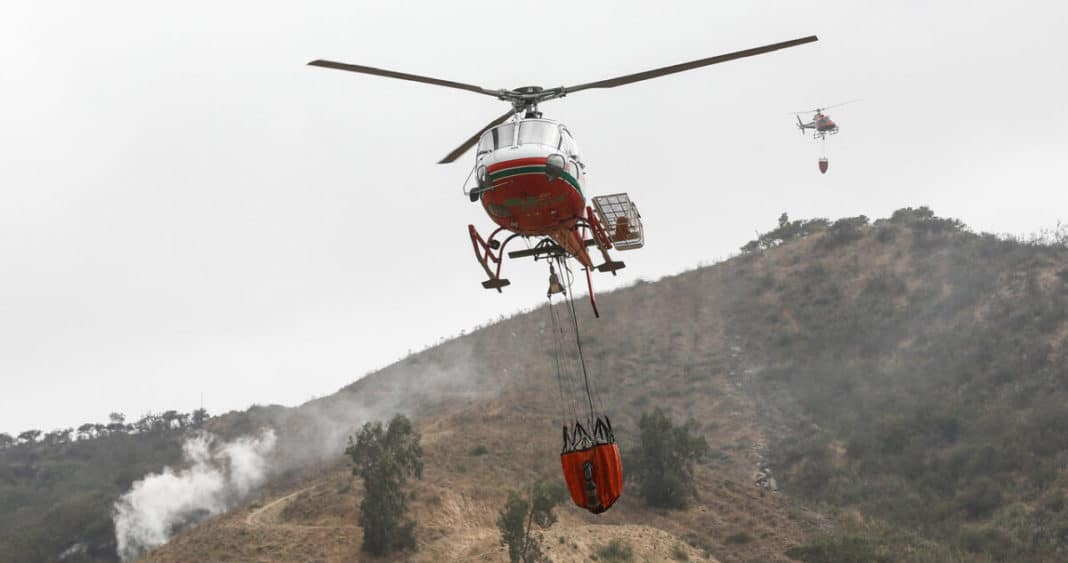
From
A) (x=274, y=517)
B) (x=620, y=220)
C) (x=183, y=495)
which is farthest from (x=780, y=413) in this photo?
(x=620, y=220)

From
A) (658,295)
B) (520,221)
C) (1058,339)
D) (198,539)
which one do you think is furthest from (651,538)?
(658,295)

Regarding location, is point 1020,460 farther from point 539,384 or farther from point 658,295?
point 658,295

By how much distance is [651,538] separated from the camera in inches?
1486

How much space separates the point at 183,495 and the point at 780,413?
4039 cm

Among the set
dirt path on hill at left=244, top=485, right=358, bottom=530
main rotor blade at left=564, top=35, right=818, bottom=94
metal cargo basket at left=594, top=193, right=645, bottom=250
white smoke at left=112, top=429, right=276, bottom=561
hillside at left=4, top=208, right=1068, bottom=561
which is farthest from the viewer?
white smoke at left=112, top=429, right=276, bottom=561

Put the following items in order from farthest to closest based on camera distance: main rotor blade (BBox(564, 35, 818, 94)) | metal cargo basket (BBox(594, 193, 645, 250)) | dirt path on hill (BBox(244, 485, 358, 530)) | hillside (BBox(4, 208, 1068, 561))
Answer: dirt path on hill (BBox(244, 485, 358, 530)), hillside (BBox(4, 208, 1068, 561)), metal cargo basket (BBox(594, 193, 645, 250)), main rotor blade (BBox(564, 35, 818, 94))

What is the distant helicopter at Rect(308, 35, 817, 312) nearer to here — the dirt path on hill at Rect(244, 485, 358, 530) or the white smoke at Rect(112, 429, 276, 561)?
the dirt path on hill at Rect(244, 485, 358, 530)

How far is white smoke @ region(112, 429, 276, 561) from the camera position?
58.6m

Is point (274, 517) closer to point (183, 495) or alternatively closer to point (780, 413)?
point (183, 495)

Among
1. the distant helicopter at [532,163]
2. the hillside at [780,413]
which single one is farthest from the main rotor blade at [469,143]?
the hillside at [780,413]

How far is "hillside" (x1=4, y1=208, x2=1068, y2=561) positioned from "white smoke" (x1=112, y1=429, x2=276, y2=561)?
2.25 metres

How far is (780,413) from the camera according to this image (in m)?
59.7

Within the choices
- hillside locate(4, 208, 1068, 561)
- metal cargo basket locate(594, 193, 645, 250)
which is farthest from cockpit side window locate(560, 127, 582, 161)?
hillside locate(4, 208, 1068, 561)

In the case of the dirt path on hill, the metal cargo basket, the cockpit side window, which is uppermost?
the cockpit side window
